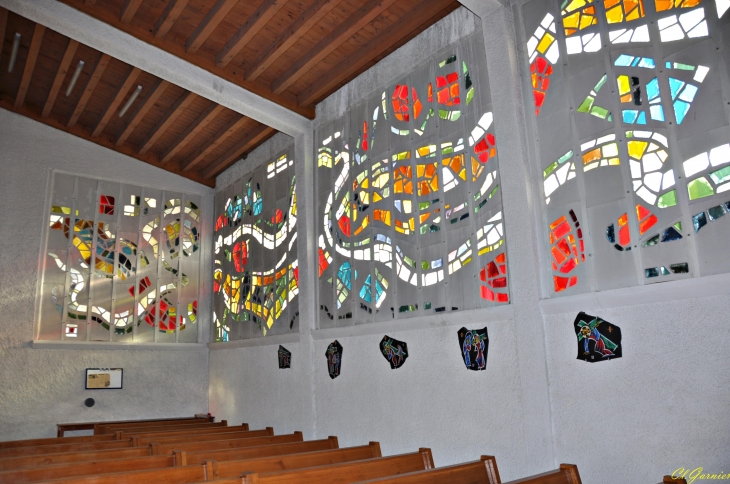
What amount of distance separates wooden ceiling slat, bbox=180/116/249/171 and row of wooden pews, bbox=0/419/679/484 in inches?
157

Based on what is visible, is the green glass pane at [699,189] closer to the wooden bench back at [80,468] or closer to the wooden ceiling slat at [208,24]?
the wooden bench back at [80,468]

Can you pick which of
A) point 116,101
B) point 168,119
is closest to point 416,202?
→ point 168,119

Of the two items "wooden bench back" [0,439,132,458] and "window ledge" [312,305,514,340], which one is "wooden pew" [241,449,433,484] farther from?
"wooden bench back" [0,439,132,458]

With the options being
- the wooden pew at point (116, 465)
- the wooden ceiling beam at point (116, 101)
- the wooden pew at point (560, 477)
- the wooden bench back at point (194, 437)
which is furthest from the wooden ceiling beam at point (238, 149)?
the wooden pew at point (560, 477)

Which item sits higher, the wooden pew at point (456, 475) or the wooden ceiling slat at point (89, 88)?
the wooden ceiling slat at point (89, 88)

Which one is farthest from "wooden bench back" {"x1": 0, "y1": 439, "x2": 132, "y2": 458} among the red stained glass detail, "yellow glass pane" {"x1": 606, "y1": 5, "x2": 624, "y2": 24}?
"yellow glass pane" {"x1": 606, "y1": 5, "x2": 624, "y2": 24}

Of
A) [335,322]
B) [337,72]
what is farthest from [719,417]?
[337,72]

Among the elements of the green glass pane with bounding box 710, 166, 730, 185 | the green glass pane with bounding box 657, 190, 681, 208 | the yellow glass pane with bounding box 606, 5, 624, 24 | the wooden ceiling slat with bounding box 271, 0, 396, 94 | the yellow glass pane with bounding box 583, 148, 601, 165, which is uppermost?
the wooden ceiling slat with bounding box 271, 0, 396, 94

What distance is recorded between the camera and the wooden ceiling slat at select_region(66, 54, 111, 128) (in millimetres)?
6453

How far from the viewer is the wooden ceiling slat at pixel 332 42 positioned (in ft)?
17.3

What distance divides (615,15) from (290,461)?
12.0 ft

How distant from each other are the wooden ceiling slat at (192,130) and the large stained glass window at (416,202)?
5.52 ft

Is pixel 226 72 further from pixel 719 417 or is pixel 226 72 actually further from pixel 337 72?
pixel 719 417

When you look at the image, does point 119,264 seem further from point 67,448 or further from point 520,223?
point 520,223
